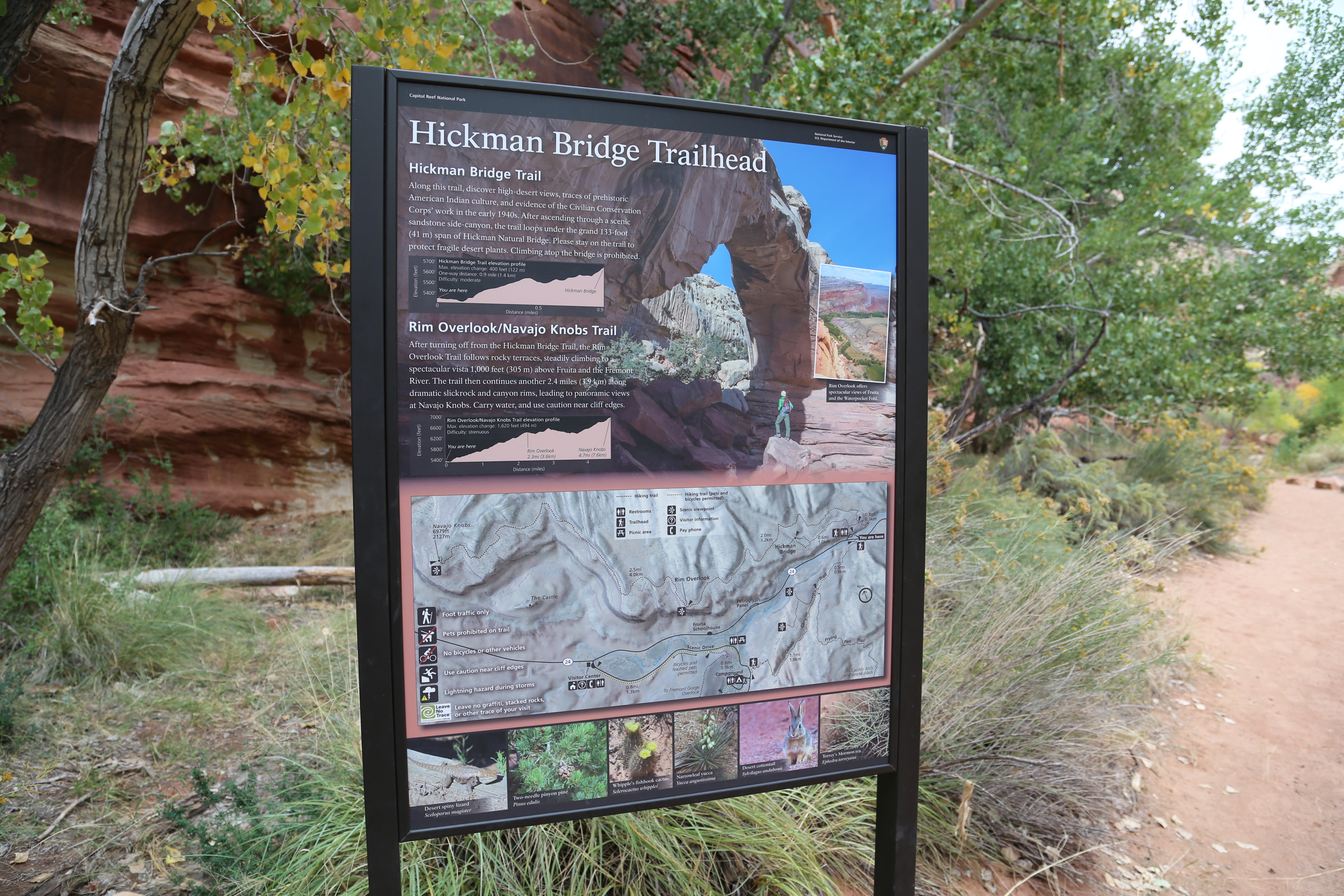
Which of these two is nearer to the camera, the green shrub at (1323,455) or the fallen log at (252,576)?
the fallen log at (252,576)

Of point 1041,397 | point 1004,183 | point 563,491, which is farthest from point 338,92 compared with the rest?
point 1041,397

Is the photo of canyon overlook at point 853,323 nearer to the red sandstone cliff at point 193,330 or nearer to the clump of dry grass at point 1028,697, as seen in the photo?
the clump of dry grass at point 1028,697

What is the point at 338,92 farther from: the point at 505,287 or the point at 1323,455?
the point at 1323,455

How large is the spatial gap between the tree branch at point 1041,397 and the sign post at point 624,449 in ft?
16.9

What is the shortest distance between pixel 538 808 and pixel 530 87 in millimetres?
1749

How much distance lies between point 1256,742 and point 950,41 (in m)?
5.20

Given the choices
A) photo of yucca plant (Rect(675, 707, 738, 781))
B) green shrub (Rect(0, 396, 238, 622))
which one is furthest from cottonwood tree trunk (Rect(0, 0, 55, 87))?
photo of yucca plant (Rect(675, 707, 738, 781))

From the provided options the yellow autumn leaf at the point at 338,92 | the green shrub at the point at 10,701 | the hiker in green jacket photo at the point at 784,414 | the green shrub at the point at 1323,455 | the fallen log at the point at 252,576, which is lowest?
the green shrub at the point at 10,701

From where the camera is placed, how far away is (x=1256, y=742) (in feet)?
14.3

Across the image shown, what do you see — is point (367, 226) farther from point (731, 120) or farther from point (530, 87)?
point (731, 120)

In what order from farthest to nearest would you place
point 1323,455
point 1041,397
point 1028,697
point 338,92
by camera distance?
point 1323,455 → point 1041,397 → point 1028,697 → point 338,92

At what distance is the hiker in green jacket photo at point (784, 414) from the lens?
1921mm

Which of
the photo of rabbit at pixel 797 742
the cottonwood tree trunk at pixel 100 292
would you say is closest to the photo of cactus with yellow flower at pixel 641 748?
the photo of rabbit at pixel 797 742

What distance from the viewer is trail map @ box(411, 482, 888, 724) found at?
68.1 inches
